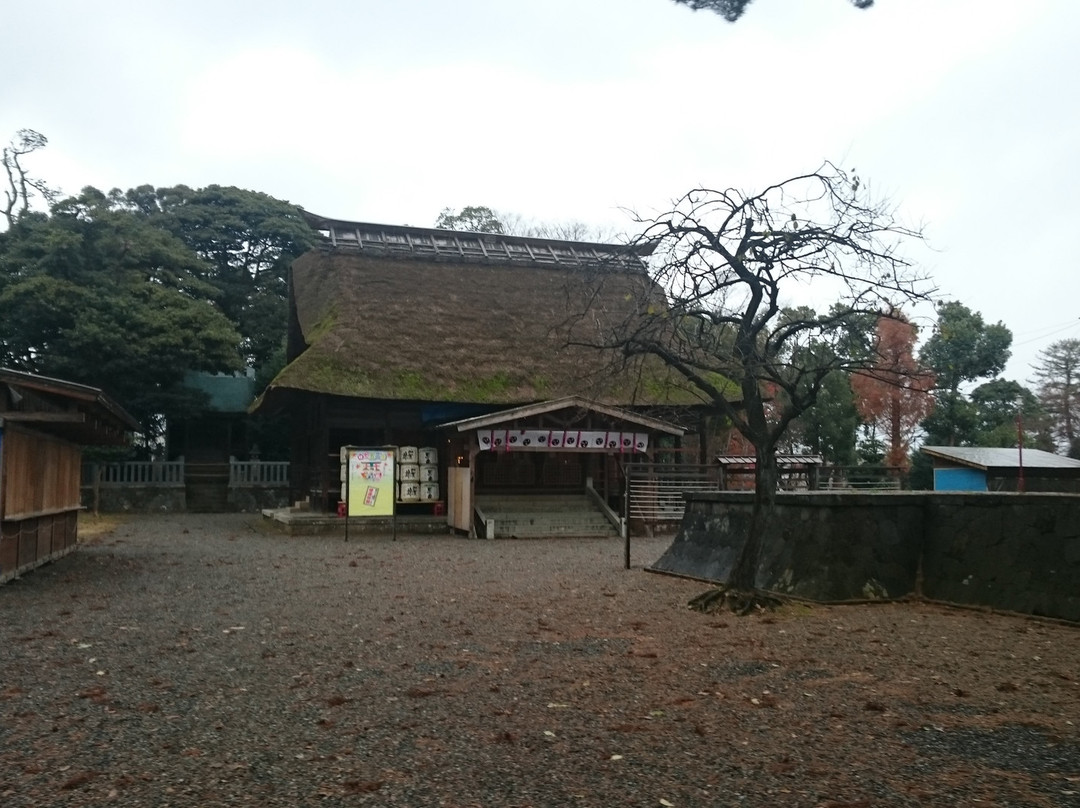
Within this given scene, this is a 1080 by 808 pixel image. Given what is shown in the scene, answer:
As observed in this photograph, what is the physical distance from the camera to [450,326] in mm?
23172

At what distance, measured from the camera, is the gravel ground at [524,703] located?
3.97 metres

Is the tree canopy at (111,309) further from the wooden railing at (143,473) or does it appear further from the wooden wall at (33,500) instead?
the wooden wall at (33,500)

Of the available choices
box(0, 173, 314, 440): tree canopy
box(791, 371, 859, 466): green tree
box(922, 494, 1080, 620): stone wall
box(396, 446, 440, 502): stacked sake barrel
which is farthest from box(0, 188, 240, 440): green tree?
box(922, 494, 1080, 620): stone wall

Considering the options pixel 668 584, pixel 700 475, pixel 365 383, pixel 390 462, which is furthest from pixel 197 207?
pixel 668 584

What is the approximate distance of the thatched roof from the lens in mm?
20688

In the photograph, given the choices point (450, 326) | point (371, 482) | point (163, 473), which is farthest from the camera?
point (163, 473)

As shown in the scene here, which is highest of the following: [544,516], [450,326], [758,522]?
[450,326]

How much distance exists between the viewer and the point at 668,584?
11.0 meters

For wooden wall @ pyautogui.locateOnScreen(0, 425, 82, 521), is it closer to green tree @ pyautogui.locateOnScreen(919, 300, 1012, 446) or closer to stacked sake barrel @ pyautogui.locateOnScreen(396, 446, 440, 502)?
stacked sake barrel @ pyautogui.locateOnScreen(396, 446, 440, 502)

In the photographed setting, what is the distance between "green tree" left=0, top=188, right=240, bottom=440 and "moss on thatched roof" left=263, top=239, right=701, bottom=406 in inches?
121

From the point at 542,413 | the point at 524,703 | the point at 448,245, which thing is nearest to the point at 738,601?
the point at 524,703

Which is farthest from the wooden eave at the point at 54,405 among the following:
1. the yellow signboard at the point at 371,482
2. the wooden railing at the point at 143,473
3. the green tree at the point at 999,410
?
the green tree at the point at 999,410

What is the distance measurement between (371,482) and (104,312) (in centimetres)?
1170

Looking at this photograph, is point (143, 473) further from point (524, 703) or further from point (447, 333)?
point (524, 703)
